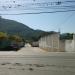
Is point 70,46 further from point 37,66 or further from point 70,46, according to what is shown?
point 37,66

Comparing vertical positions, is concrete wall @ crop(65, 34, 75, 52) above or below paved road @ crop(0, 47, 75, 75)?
above

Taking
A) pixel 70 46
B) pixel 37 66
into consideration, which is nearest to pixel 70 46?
pixel 70 46

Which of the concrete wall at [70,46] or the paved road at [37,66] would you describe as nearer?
the paved road at [37,66]

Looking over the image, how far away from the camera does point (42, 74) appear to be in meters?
13.6

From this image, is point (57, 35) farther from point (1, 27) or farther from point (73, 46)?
point (1, 27)

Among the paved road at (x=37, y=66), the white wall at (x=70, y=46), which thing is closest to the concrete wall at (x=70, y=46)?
the white wall at (x=70, y=46)

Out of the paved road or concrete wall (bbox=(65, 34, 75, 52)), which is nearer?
the paved road

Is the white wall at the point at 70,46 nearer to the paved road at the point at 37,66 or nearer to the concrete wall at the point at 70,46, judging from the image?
the concrete wall at the point at 70,46

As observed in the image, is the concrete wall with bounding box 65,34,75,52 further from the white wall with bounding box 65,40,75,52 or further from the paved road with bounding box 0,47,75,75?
the paved road with bounding box 0,47,75,75

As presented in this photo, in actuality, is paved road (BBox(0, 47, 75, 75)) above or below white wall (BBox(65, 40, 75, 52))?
below

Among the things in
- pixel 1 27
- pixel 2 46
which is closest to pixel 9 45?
pixel 2 46

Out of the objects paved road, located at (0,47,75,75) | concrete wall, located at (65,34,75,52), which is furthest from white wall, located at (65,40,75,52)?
paved road, located at (0,47,75,75)

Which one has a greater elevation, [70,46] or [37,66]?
[70,46]

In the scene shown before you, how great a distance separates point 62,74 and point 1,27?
183 meters
